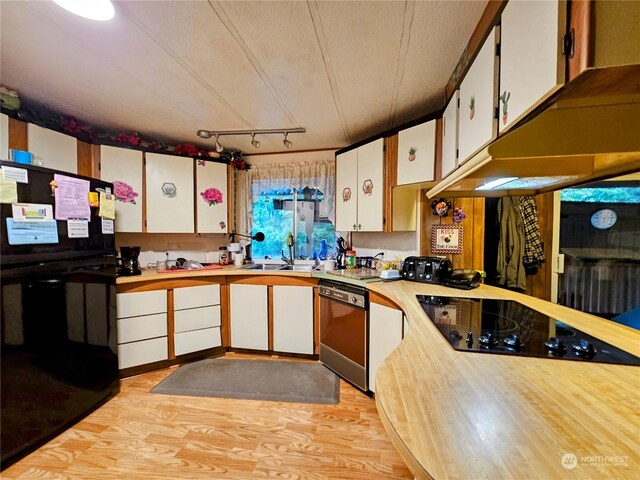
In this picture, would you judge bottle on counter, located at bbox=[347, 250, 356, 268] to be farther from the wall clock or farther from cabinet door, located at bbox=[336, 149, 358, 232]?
the wall clock

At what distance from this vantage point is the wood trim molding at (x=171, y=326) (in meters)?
2.39

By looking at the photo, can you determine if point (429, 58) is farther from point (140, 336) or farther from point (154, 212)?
point (140, 336)

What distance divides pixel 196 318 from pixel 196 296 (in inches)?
8.7

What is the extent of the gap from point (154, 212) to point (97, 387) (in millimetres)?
1555

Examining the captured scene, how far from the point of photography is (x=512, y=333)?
3.25 ft

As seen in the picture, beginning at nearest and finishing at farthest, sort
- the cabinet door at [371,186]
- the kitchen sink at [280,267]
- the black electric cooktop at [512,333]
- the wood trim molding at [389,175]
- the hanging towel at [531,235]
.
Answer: the black electric cooktop at [512,333]
the wood trim molding at [389,175]
the cabinet door at [371,186]
the hanging towel at [531,235]
the kitchen sink at [280,267]

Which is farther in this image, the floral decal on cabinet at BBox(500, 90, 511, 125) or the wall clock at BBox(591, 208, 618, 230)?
the wall clock at BBox(591, 208, 618, 230)

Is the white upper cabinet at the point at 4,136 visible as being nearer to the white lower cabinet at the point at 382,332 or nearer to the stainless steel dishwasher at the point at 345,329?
the stainless steel dishwasher at the point at 345,329

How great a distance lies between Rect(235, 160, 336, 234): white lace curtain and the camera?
2.97 metres

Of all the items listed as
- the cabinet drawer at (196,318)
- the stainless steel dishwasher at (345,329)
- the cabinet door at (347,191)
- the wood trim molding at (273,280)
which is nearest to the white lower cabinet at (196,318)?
the cabinet drawer at (196,318)

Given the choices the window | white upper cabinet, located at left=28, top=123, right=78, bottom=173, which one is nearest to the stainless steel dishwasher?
the window

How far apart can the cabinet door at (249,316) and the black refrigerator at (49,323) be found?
1032 mm

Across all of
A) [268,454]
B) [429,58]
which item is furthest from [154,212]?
[429,58]

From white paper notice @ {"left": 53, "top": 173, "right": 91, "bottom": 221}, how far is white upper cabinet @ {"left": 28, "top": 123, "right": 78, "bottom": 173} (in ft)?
2.05
